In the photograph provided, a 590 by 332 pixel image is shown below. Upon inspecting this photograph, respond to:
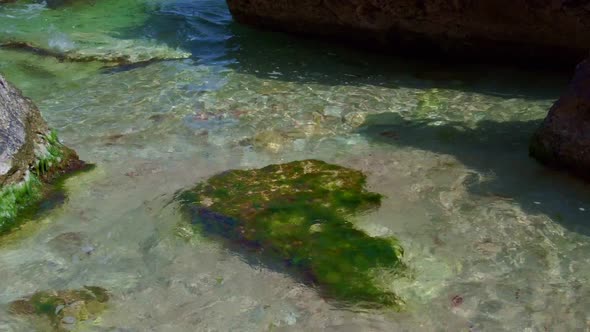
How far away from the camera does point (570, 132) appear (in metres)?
5.01

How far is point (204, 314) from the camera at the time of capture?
3.71 m

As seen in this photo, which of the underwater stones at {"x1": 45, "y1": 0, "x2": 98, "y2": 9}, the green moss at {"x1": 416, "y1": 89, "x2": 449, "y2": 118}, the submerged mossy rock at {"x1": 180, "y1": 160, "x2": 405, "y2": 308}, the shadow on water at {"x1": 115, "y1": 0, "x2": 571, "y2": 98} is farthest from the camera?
the underwater stones at {"x1": 45, "y1": 0, "x2": 98, "y2": 9}

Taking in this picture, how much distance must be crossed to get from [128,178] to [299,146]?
4.97 feet

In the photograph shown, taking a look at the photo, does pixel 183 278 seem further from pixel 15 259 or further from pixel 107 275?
pixel 15 259

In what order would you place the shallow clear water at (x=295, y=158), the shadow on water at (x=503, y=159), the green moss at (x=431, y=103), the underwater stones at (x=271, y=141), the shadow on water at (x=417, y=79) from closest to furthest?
the shallow clear water at (x=295, y=158) → the shadow on water at (x=503, y=159) → the shadow on water at (x=417, y=79) → the underwater stones at (x=271, y=141) → the green moss at (x=431, y=103)

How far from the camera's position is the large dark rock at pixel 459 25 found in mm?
6973

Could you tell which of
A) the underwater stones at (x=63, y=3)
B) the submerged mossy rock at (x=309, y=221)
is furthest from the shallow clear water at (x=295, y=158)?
the underwater stones at (x=63, y=3)

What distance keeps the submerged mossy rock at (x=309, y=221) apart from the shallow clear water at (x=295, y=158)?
0.13 meters

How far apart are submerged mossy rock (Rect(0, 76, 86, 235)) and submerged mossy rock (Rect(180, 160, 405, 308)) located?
1.13m

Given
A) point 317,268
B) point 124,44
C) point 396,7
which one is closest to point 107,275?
point 317,268

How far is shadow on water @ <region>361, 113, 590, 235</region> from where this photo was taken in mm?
4629

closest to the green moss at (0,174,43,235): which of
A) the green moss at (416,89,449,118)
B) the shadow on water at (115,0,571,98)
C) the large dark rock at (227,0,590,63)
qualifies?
the shadow on water at (115,0,571,98)

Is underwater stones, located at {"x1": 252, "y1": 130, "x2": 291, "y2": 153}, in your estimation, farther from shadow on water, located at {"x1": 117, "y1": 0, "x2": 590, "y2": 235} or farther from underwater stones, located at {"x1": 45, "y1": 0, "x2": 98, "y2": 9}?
underwater stones, located at {"x1": 45, "y1": 0, "x2": 98, "y2": 9}

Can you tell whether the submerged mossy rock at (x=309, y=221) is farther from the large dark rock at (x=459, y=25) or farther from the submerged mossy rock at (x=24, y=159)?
the large dark rock at (x=459, y=25)
